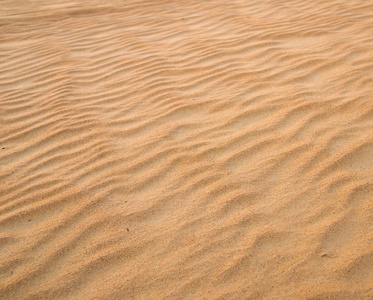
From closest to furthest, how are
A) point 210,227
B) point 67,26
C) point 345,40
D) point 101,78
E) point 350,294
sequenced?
point 350,294, point 210,227, point 101,78, point 345,40, point 67,26

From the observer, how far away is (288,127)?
9.01 feet

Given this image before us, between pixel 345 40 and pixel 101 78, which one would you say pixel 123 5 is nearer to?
pixel 101 78

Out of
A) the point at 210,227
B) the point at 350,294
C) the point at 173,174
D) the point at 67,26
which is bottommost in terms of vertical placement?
the point at 350,294

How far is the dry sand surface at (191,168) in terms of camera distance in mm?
1749

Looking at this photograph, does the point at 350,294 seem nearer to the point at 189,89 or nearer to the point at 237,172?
the point at 237,172

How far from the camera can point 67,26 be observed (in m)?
5.51

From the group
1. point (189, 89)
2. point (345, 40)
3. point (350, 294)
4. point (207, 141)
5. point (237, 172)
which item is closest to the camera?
point (350, 294)

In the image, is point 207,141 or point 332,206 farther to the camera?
point 207,141

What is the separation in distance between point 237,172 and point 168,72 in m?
1.85

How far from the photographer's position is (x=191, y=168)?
2.44 meters

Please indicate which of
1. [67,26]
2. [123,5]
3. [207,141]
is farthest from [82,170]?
[123,5]

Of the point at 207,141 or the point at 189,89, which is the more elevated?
the point at 189,89

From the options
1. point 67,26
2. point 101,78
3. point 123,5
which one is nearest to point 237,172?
point 101,78

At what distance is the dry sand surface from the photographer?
1.75 metres
